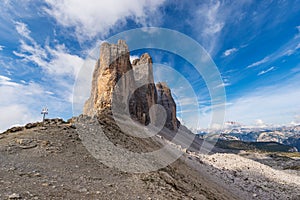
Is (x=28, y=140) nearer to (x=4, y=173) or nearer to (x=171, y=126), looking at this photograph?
(x=4, y=173)

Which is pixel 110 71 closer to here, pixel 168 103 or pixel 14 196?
pixel 14 196

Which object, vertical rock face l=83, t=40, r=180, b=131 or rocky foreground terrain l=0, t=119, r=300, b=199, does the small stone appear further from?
vertical rock face l=83, t=40, r=180, b=131

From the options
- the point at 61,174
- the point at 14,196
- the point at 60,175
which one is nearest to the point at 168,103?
the point at 61,174

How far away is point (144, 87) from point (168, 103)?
52216 mm

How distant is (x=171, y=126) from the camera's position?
422 ft

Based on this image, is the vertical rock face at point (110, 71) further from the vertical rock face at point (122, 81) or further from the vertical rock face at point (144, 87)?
the vertical rock face at point (144, 87)

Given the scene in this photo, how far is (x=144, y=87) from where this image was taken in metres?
96.2

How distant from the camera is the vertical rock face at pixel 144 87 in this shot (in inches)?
3216

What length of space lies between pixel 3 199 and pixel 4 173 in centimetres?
287

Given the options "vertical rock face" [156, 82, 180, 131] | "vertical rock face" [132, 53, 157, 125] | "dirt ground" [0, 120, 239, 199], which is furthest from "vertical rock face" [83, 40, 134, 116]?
"vertical rock face" [156, 82, 180, 131]

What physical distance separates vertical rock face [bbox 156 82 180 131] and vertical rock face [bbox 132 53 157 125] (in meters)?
32.3

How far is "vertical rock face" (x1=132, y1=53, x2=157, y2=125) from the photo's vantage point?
81694 mm

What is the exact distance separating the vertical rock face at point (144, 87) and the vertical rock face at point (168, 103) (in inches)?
1273

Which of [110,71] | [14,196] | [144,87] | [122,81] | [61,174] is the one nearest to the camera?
[14,196]
